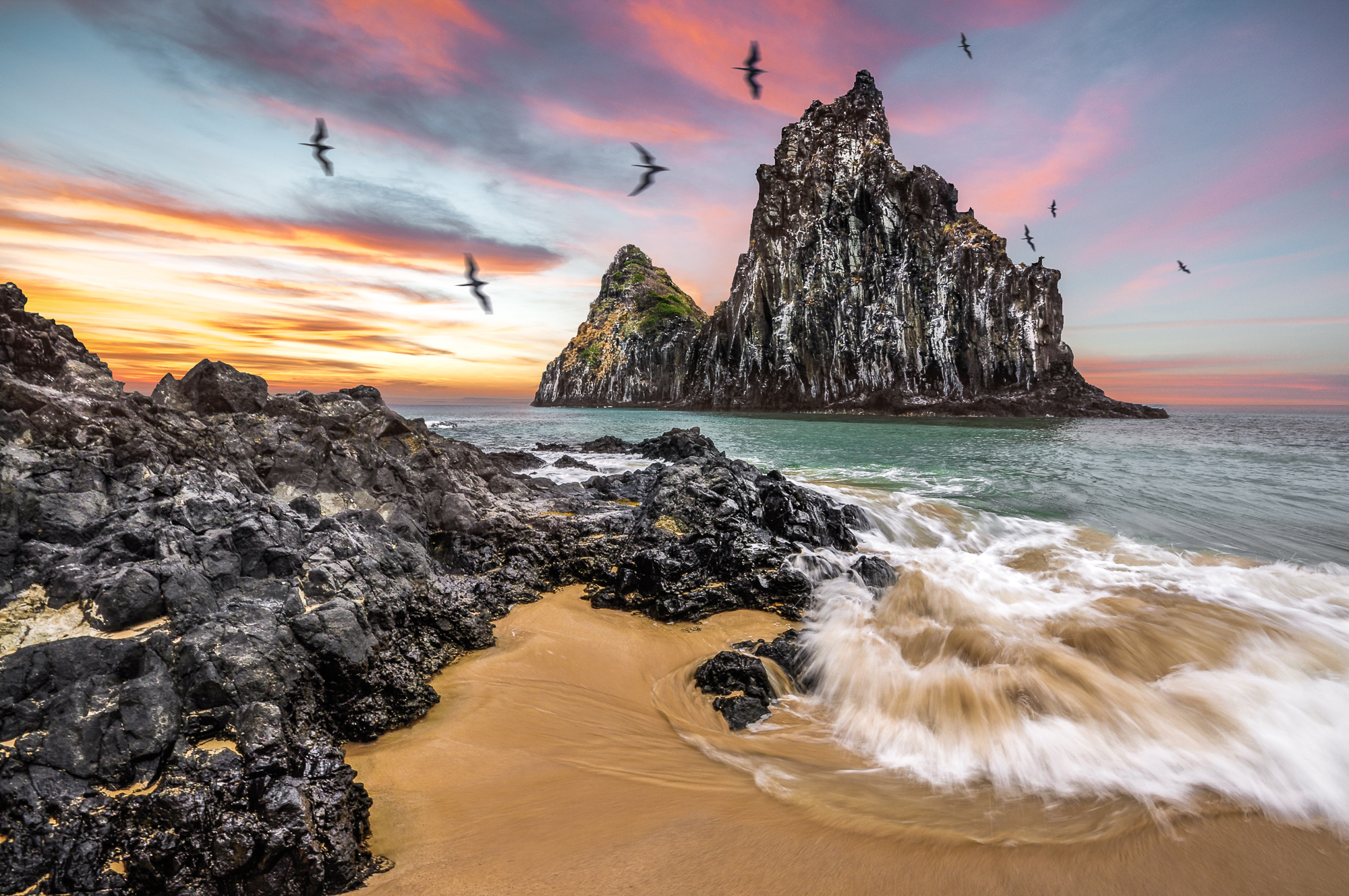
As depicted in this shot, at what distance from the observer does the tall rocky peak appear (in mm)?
105562

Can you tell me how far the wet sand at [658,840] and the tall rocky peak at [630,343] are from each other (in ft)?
320

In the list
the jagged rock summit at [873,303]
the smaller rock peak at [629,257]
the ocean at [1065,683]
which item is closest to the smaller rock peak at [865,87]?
the jagged rock summit at [873,303]

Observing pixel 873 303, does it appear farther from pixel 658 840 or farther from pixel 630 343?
pixel 658 840

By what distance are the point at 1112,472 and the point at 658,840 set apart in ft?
79.9

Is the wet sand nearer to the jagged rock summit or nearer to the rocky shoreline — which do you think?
the rocky shoreline

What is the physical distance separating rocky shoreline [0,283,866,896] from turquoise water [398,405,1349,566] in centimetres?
860

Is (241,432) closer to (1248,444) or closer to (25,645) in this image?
(25,645)

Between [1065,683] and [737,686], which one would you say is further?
[1065,683]

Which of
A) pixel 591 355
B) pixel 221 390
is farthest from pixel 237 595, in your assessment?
pixel 591 355

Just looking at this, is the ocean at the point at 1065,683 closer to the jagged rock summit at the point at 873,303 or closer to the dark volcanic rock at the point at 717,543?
the dark volcanic rock at the point at 717,543

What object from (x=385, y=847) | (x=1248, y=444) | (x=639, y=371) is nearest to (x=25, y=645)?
(x=385, y=847)

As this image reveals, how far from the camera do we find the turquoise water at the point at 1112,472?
1176 cm

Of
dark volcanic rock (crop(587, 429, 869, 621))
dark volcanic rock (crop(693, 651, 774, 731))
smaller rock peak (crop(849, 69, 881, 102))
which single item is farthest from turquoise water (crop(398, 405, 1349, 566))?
smaller rock peak (crop(849, 69, 881, 102))

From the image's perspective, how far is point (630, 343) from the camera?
111 meters
